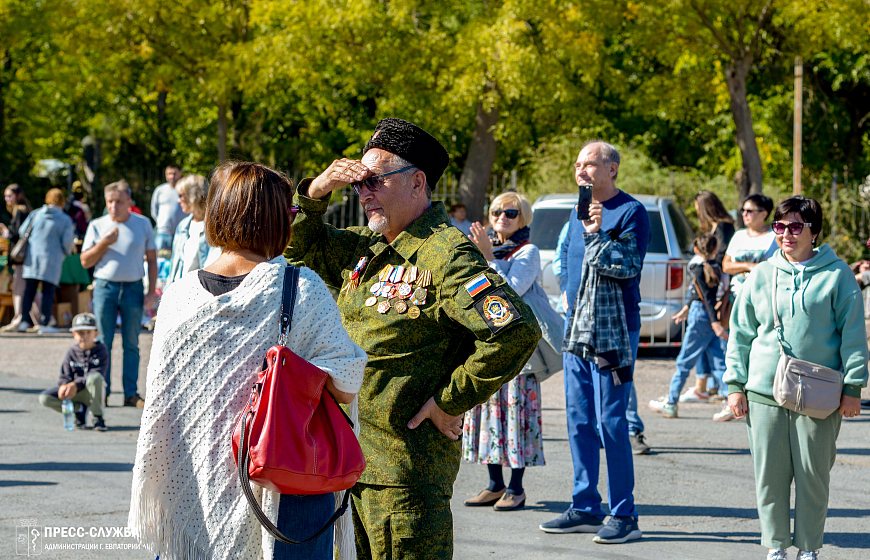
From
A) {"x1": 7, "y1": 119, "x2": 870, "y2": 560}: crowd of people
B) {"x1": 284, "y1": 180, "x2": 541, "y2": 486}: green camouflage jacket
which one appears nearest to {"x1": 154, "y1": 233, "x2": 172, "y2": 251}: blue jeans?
{"x1": 7, "y1": 119, "x2": 870, "y2": 560}: crowd of people

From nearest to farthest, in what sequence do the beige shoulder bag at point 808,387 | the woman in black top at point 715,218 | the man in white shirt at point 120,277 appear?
1. the beige shoulder bag at point 808,387
2. the man in white shirt at point 120,277
3. the woman in black top at point 715,218

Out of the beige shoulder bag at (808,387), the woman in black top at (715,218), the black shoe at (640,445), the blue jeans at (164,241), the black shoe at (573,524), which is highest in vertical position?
the woman in black top at (715,218)

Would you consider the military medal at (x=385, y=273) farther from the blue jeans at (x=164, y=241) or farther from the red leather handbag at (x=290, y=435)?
the blue jeans at (x=164, y=241)

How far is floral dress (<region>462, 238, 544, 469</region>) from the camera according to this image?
19.7 feet

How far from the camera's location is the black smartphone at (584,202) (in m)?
5.23

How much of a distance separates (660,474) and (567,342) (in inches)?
76.0

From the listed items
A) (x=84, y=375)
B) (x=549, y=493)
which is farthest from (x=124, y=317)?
(x=549, y=493)

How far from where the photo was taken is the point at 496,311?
3146 mm

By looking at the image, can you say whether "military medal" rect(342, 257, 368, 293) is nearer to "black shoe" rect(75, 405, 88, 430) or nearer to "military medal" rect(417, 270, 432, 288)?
"military medal" rect(417, 270, 432, 288)

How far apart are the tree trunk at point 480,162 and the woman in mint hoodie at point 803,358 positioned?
13710mm

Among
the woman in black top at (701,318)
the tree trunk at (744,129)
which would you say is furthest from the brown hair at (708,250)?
the tree trunk at (744,129)

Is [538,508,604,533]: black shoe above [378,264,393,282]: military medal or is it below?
below

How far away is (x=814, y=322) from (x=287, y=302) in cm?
295

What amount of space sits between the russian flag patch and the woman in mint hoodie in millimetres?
2192
